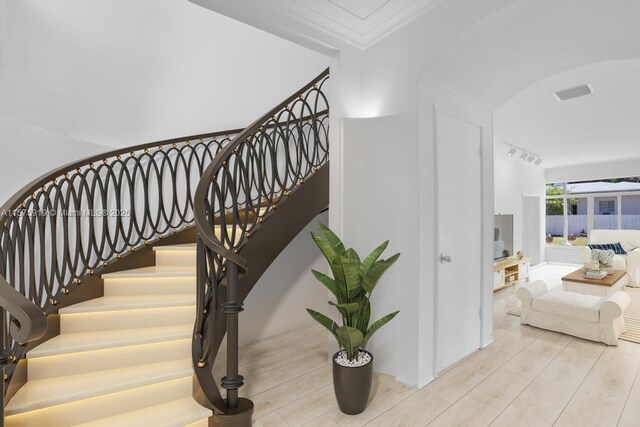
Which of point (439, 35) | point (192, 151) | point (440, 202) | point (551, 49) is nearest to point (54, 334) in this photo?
point (192, 151)

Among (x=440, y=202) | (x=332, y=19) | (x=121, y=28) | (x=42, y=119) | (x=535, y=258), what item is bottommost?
(x=535, y=258)

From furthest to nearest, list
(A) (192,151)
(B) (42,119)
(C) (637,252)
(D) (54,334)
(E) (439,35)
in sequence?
(C) (637,252) < (A) (192,151) < (B) (42,119) < (E) (439,35) < (D) (54,334)

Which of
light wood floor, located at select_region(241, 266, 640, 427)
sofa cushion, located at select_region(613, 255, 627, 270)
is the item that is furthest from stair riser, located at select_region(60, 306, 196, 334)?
sofa cushion, located at select_region(613, 255, 627, 270)

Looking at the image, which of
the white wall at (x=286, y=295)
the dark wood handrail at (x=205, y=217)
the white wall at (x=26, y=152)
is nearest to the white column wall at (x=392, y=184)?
the dark wood handrail at (x=205, y=217)

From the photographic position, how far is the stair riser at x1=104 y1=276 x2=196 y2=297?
2.80m

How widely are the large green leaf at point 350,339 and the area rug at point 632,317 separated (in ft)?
11.1

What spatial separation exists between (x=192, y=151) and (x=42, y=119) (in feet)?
4.61

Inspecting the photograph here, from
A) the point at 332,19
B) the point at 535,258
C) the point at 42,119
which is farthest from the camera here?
the point at 535,258

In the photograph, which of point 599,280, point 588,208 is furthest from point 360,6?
point 588,208

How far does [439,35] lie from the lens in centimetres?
260

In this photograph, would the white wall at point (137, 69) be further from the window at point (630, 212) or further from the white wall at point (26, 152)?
the window at point (630, 212)

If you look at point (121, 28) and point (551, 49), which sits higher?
point (121, 28)

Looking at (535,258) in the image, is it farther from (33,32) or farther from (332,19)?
(33,32)

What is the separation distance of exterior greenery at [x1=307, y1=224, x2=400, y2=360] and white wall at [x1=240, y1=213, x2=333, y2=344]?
148 centimetres
